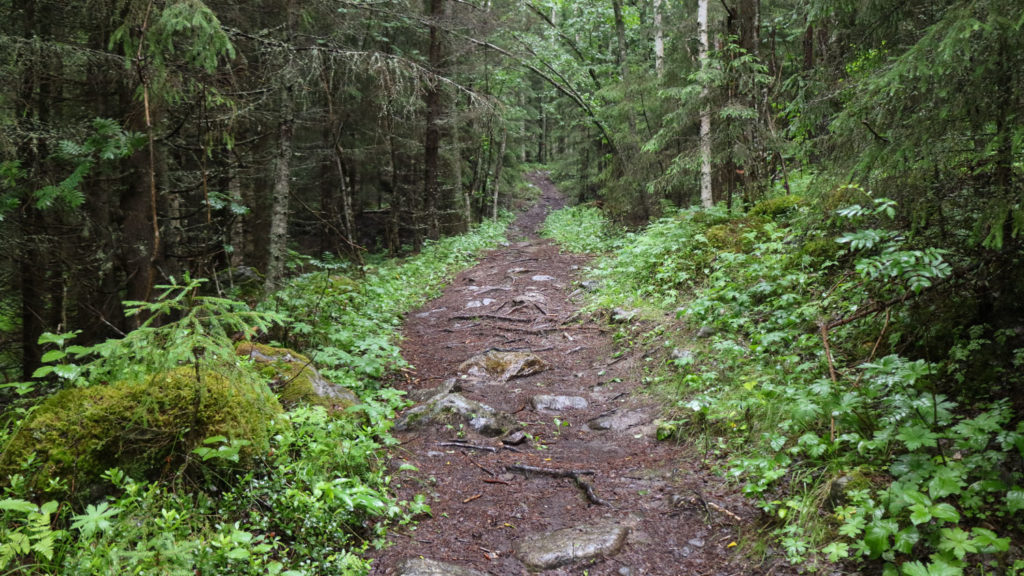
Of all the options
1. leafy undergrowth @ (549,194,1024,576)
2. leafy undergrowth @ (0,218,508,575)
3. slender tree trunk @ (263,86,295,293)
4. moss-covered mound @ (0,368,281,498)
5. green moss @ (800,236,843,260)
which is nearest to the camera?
leafy undergrowth @ (0,218,508,575)

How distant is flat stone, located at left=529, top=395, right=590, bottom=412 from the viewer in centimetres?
620

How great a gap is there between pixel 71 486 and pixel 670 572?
144 inches

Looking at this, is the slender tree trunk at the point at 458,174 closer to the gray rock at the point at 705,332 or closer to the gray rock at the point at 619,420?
the gray rock at the point at 705,332

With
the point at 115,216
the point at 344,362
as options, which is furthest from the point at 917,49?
the point at 115,216

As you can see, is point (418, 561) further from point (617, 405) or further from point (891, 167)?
point (891, 167)

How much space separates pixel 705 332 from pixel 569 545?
3.78 m

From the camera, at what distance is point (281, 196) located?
26.4ft

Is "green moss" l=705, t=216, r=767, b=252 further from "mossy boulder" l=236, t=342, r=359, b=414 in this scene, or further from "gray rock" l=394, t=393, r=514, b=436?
"mossy boulder" l=236, t=342, r=359, b=414

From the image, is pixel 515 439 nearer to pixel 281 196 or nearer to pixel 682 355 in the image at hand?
pixel 682 355

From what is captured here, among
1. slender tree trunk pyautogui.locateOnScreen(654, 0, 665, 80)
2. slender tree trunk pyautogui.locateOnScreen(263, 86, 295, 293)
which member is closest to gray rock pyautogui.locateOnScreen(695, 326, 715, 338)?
slender tree trunk pyautogui.locateOnScreen(263, 86, 295, 293)

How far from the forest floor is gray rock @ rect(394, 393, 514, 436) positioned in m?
0.02

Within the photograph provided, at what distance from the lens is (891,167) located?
142 inches

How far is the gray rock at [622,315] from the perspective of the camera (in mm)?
8279

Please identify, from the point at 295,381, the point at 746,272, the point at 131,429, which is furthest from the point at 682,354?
the point at 131,429
